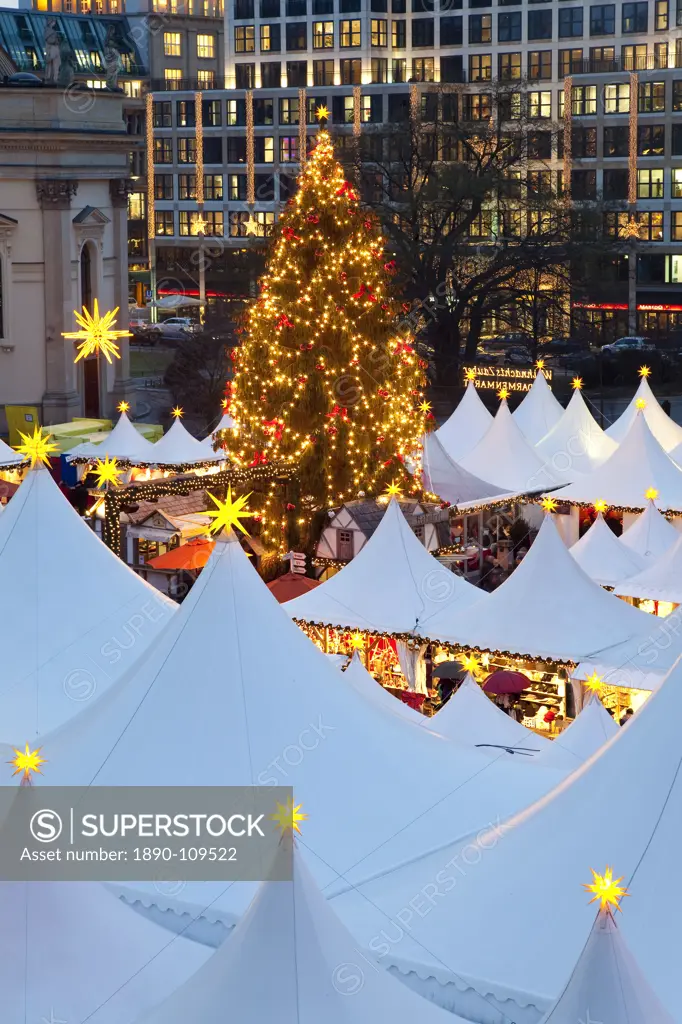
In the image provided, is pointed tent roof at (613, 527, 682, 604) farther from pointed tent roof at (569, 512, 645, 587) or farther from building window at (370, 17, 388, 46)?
building window at (370, 17, 388, 46)

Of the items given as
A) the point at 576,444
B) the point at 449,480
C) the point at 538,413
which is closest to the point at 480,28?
the point at 538,413

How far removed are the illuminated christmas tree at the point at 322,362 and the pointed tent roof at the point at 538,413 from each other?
7.24 meters

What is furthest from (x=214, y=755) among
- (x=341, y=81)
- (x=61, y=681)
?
(x=341, y=81)

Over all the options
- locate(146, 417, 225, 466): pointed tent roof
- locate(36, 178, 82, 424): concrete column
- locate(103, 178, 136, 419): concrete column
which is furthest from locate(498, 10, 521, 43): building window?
locate(146, 417, 225, 466): pointed tent roof

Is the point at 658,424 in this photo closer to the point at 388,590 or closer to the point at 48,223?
the point at 388,590

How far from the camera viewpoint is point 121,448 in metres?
33.7

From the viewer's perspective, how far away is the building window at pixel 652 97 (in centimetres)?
7194

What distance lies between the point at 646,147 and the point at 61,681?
59.7 meters

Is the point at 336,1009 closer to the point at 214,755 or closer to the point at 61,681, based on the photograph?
the point at 214,755

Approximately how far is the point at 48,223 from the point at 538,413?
1397cm

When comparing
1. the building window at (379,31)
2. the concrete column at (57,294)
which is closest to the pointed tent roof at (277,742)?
the concrete column at (57,294)

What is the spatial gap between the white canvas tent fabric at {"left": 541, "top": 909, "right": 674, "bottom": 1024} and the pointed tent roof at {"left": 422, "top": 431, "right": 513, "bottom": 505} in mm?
19409

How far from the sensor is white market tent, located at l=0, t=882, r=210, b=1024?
10.7 meters

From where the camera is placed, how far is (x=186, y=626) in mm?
14406
